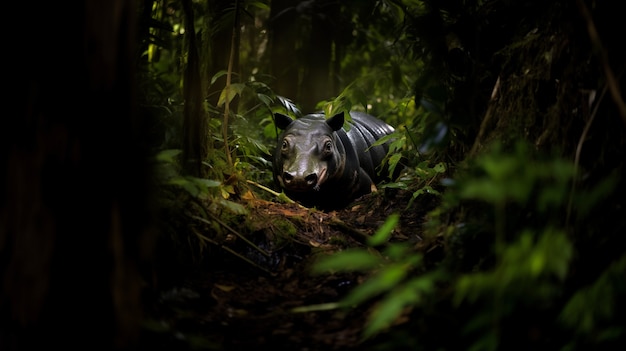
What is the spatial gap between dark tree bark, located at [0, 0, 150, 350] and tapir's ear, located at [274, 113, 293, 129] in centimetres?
516

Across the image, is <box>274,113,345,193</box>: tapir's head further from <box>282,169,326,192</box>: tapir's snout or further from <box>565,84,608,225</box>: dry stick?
<box>565,84,608,225</box>: dry stick

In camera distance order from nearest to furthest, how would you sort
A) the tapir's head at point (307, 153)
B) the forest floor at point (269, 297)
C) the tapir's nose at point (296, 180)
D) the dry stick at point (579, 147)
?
1. the dry stick at point (579, 147)
2. the forest floor at point (269, 297)
3. the tapir's nose at point (296, 180)
4. the tapir's head at point (307, 153)

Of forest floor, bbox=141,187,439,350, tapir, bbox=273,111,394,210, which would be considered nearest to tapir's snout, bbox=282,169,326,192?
tapir, bbox=273,111,394,210

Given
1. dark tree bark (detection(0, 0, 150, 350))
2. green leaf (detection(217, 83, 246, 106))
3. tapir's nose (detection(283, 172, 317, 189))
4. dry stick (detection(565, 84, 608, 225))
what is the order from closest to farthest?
dark tree bark (detection(0, 0, 150, 350)) → dry stick (detection(565, 84, 608, 225)) → green leaf (detection(217, 83, 246, 106)) → tapir's nose (detection(283, 172, 317, 189))

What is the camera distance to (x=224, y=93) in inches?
183

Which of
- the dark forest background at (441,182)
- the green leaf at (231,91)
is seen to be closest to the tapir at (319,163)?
the green leaf at (231,91)

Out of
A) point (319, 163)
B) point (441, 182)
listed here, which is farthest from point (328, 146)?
point (441, 182)

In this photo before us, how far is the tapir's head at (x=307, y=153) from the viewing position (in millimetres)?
6441

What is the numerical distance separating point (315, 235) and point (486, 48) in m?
2.02

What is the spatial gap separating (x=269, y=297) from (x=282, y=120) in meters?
4.19

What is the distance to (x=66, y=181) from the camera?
1.76 metres

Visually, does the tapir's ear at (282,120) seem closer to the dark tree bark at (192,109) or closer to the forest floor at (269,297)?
the forest floor at (269,297)

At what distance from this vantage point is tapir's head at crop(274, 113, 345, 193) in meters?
6.44

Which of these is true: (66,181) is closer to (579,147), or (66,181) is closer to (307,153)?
(579,147)
